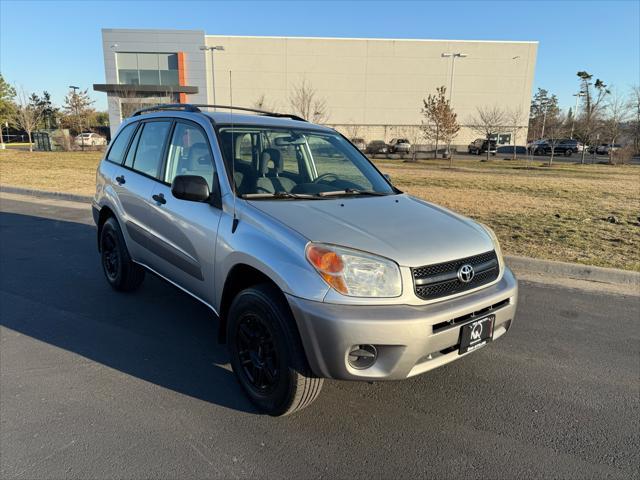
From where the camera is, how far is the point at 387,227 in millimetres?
2738

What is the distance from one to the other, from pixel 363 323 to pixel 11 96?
5987 centimetres

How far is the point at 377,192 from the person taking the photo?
3.61 m

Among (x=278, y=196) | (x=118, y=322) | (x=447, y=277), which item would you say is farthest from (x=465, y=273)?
(x=118, y=322)

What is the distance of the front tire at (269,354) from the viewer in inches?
96.5

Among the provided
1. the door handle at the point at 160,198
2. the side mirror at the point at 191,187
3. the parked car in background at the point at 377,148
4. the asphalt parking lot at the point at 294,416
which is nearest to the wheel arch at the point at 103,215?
the asphalt parking lot at the point at 294,416

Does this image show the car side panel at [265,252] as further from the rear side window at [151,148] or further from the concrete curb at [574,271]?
the concrete curb at [574,271]

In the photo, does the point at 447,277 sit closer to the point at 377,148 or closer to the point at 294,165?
the point at 294,165

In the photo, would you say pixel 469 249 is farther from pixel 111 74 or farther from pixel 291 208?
pixel 111 74

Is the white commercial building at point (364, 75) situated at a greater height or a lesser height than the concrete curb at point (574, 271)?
greater

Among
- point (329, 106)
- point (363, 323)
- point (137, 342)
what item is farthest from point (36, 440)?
point (329, 106)

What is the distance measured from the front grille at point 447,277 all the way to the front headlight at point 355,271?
143mm

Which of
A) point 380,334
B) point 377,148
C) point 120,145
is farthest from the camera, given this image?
point 377,148

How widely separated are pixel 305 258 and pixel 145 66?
56.2 m

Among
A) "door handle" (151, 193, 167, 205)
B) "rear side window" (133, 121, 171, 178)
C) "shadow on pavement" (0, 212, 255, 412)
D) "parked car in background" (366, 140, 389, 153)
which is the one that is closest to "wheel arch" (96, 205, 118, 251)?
"shadow on pavement" (0, 212, 255, 412)
